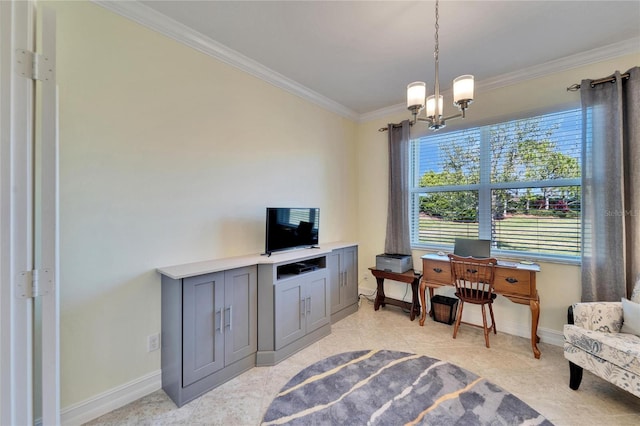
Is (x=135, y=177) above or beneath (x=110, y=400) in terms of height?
above

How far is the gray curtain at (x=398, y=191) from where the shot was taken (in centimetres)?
350

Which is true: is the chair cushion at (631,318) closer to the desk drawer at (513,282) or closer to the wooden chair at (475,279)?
the desk drawer at (513,282)

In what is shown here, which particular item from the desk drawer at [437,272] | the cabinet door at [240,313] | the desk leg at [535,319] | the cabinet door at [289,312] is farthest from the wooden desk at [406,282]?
the cabinet door at [240,313]

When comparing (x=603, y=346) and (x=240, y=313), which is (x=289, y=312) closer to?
(x=240, y=313)

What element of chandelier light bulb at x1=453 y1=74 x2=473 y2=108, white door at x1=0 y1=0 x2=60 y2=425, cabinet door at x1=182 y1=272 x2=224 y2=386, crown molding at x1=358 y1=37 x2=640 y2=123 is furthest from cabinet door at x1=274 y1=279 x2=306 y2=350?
crown molding at x1=358 y1=37 x2=640 y2=123

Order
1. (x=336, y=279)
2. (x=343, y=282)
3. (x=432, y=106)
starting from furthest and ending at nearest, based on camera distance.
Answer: (x=343, y=282) → (x=336, y=279) → (x=432, y=106)

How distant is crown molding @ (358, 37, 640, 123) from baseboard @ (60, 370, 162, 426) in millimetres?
4226

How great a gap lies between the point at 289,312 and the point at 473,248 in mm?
2076

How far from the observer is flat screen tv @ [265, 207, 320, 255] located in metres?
2.48

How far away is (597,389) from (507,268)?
1.00 meters

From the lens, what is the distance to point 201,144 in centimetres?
222

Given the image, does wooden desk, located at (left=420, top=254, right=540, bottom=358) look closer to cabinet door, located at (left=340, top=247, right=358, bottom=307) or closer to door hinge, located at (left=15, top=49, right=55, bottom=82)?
cabinet door, located at (left=340, top=247, right=358, bottom=307)

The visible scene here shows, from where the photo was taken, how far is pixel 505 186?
2.90 meters

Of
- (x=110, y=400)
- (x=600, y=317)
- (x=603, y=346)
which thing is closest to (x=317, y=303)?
(x=110, y=400)
